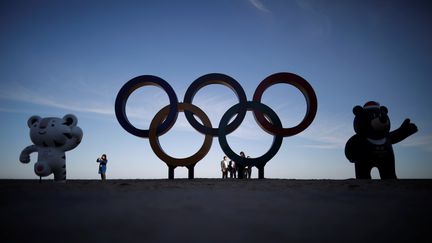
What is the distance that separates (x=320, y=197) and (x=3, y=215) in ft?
13.8

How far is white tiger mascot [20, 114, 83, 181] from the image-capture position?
319 inches

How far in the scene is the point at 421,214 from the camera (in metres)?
2.86

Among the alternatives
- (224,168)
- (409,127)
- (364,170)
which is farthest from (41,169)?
(409,127)

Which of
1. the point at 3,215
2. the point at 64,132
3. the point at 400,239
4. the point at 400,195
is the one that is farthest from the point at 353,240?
the point at 64,132

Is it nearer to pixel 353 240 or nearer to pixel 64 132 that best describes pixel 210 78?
pixel 64 132

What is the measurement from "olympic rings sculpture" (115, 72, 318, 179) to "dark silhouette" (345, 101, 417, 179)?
1.62 m

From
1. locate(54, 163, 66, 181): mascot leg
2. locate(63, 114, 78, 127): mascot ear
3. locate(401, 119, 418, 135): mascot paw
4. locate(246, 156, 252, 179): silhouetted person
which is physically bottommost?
locate(246, 156, 252, 179): silhouetted person

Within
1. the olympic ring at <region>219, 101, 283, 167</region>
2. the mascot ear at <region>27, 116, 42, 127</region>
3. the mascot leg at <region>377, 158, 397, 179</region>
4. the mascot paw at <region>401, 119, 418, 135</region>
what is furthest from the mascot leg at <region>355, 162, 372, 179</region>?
the mascot ear at <region>27, 116, 42, 127</region>

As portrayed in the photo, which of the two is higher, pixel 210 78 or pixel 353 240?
pixel 210 78

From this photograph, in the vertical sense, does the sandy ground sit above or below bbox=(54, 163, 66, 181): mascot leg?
above

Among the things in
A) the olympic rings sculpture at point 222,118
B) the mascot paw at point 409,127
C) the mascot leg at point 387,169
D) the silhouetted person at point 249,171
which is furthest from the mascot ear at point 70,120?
the mascot paw at point 409,127

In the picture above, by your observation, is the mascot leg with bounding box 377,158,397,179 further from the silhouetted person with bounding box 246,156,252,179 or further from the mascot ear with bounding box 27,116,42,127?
the mascot ear with bounding box 27,116,42,127

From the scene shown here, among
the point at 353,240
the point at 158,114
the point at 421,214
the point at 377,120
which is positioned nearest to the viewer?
the point at 353,240

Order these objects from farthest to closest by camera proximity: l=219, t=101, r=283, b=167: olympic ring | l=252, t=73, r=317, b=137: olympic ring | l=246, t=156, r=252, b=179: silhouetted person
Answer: l=246, t=156, r=252, b=179: silhouetted person, l=252, t=73, r=317, b=137: olympic ring, l=219, t=101, r=283, b=167: olympic ring
